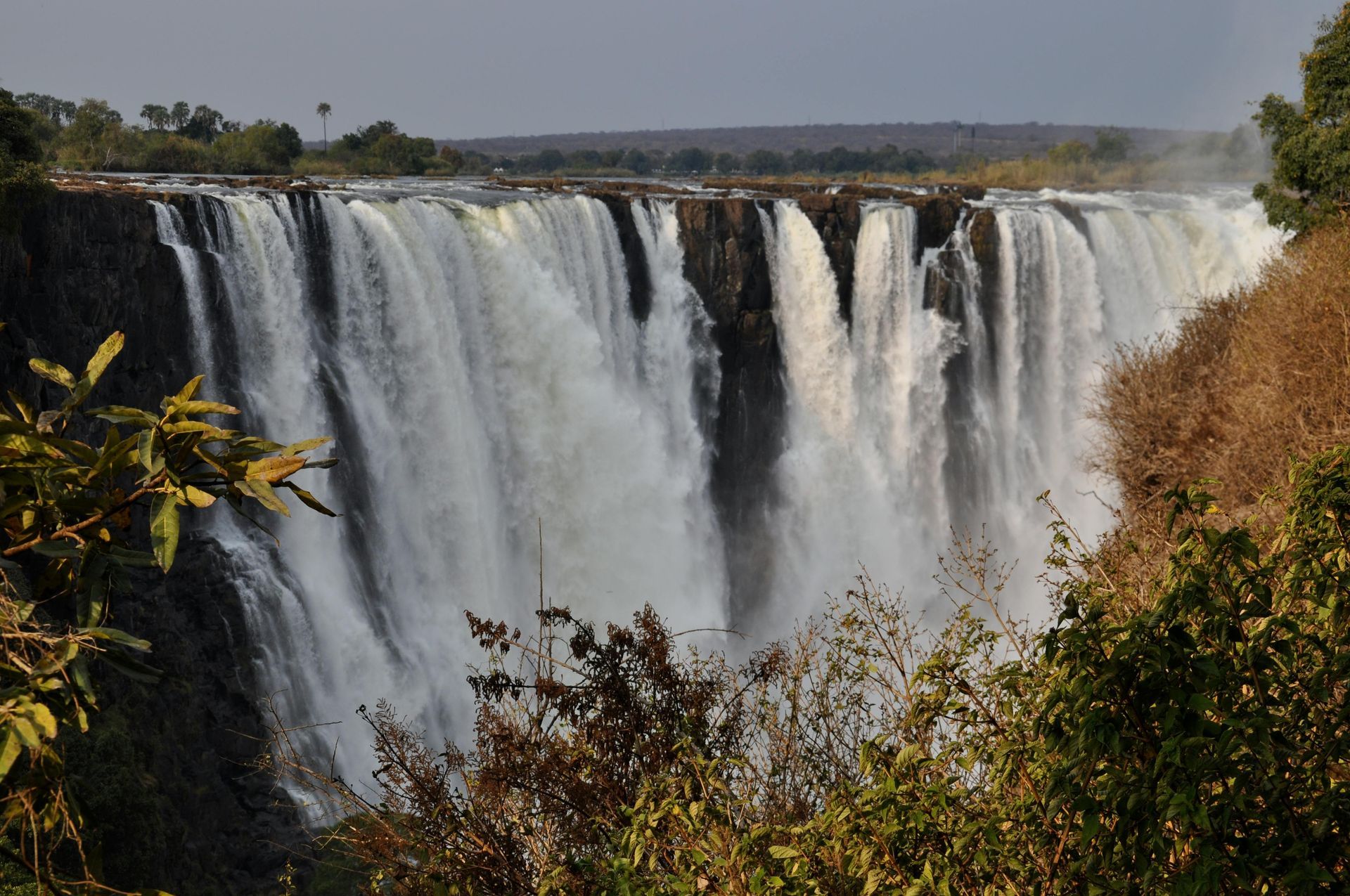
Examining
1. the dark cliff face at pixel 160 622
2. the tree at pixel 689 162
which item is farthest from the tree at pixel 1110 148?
the dark cliff face at pixel 160 622

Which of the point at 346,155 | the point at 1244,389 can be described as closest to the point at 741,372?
the point at 1244,389

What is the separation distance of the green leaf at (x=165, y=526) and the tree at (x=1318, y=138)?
75.1 ft


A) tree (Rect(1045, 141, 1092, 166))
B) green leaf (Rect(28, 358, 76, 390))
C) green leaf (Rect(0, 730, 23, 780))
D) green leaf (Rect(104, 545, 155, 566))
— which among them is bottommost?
green leaf (Rect(0, 730, 23, 780))

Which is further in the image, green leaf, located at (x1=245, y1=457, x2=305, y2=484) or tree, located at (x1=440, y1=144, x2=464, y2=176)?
tree, located at (x1=440, y1=144, x2=464, y2=176)

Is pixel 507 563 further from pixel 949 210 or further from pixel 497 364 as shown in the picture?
pixel 949 210

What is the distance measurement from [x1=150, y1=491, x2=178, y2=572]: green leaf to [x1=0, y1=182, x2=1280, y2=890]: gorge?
927 centimetres

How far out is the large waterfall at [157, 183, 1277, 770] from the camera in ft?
52.3

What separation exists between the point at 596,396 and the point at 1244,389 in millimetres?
10217

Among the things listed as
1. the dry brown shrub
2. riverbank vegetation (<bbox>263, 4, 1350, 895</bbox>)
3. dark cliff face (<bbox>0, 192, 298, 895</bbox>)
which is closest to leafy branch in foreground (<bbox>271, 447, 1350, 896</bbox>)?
riverbank vegetation (<bbox>263, 4, 1350, 895</bbox>)

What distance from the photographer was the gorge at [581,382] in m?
14.9

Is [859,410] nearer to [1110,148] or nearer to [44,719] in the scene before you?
[44,719]

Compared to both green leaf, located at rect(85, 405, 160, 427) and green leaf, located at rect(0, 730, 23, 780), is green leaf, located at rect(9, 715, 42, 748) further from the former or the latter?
green leaf, located at rect(85, 405, 160, 427)

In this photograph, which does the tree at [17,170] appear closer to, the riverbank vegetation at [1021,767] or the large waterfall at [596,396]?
the large waterfall at [596,396]

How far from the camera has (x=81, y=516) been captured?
2.28 meters
